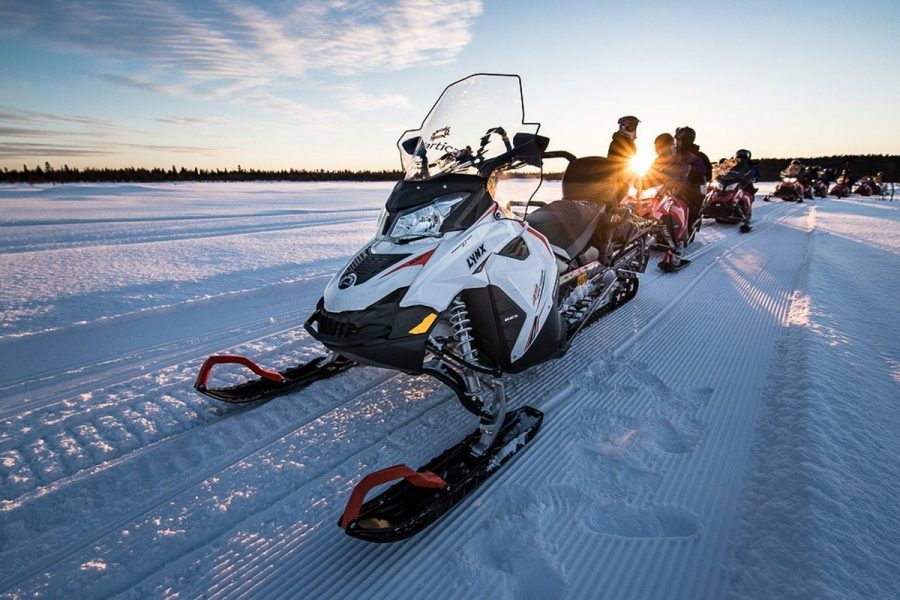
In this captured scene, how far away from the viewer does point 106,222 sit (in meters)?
8.66

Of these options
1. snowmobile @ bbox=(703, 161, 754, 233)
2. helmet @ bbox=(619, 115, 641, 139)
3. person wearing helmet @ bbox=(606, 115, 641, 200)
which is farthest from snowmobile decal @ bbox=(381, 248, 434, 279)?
snowmobile @ bbox=(703, 161, 754, 233)

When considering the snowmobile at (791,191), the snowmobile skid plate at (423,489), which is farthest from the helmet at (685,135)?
the snowmobile at (791,191)

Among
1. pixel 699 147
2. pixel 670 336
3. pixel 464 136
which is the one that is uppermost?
pixel 699 147

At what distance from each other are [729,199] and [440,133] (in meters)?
9.21

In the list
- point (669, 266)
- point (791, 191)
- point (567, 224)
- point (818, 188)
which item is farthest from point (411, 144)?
point (818, 188)

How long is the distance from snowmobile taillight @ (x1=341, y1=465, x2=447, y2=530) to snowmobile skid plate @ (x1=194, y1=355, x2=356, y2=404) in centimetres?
114

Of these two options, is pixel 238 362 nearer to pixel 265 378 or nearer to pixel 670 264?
pixel 265 378

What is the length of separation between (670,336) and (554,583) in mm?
2602

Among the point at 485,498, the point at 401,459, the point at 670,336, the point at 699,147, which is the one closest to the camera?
the point at 485,498

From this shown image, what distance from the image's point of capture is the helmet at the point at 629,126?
6.14 metres

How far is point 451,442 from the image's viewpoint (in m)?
2.24

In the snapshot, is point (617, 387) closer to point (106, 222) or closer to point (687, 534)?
point (687, 534)

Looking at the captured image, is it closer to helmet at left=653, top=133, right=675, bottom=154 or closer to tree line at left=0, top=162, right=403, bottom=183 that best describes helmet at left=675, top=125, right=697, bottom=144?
helmet at left=653, top=133, right=675, bottom=154

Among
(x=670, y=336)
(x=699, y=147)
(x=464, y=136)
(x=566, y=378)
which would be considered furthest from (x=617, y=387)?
(x=699, y=147)
